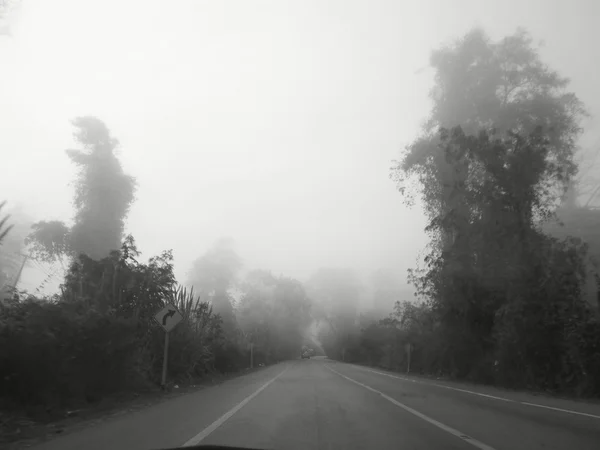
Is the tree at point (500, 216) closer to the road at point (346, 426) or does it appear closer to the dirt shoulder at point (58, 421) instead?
the road at point (346, 426)

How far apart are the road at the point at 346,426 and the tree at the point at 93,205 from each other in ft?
72.5

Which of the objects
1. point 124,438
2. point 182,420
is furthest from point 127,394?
point 124,438

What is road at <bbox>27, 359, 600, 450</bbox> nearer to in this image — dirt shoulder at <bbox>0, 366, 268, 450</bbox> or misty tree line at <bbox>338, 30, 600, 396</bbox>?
dirt shoulder at <bbox>0, 366, 268, 450</bbox>

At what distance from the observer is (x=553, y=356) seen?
19.6 m

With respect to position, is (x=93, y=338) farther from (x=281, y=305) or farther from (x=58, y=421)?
(x=281, y=305)

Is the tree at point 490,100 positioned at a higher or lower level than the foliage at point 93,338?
higher

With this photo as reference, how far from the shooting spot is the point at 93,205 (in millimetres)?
31984

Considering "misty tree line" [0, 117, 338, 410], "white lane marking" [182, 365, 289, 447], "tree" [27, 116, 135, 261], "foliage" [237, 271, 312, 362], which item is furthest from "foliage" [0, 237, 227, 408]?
"foliage" [237, 271, 312, 362]

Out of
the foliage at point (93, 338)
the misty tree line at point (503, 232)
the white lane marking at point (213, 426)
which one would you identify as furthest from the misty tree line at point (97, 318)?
the misty tree line at point (503, 232)

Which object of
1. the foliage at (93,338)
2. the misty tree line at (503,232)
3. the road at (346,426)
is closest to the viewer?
the road at (346,426)

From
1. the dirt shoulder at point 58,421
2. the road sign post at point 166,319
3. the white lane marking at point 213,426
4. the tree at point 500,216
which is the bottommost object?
the dirt shoulder at point 58,421

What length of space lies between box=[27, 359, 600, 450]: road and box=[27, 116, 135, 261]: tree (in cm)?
2210

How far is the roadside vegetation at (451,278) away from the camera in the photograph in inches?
434

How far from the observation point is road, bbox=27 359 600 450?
6500 millimetres
